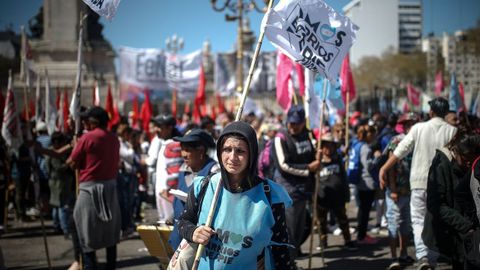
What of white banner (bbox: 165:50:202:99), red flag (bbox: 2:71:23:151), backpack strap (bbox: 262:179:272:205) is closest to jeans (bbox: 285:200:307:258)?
backpack strap (bbox: 262:179:272:205)

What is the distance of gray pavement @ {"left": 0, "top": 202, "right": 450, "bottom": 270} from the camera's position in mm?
7211

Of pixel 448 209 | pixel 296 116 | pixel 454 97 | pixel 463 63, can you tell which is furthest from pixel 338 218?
pixel 463 63

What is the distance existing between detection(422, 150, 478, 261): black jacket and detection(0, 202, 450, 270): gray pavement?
6.12 ft

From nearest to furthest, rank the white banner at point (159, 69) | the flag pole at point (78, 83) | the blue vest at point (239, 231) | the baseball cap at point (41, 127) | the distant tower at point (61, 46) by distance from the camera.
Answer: the blue vest at point (239, 231), the flag pole at point (78, 83), the baseball cap at point (41, 127), the white banner at point (159, 69), the distant tower at point (61, 46)

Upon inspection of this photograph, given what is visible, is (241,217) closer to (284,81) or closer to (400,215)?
(400,215)

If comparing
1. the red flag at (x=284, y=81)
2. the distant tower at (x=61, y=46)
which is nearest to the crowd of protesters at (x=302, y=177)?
the red flag at (x=284, y=81)

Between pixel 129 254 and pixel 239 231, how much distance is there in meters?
5.27

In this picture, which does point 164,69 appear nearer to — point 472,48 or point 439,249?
point 439,249

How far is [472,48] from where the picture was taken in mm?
41031

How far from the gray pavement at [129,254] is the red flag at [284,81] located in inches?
108

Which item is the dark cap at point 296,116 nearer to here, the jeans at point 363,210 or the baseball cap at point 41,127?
the jeans at point 363,210

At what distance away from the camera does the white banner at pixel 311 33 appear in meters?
4.46

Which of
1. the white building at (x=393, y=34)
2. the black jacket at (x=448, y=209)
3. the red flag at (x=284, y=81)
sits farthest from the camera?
the white building at (x=393, y=34)

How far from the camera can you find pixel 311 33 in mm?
4805
